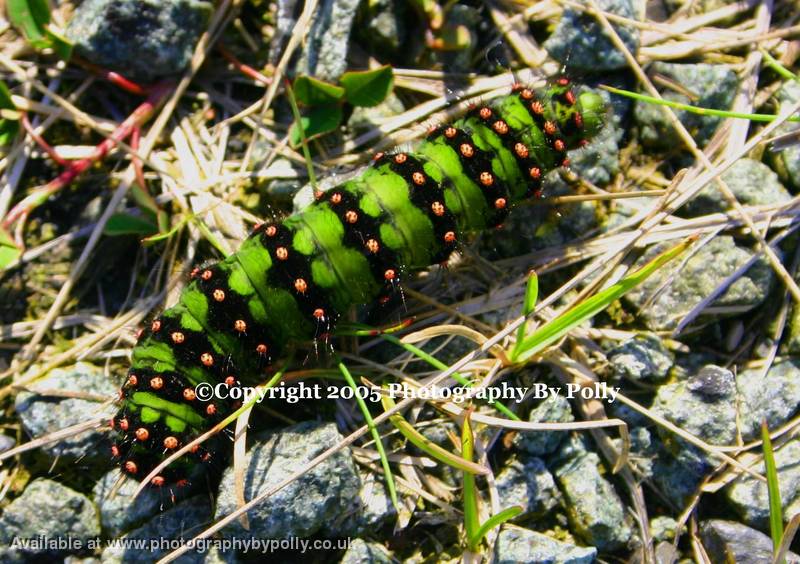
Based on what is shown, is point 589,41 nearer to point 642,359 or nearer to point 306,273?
point 642,359

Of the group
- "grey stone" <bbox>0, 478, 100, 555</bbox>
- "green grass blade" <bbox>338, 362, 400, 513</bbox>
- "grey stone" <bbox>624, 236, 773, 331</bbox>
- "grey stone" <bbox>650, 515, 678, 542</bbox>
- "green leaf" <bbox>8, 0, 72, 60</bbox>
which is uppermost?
"green leaf" <bbox>8, 0, 72, 60</bbox>

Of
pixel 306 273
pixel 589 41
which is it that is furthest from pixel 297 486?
pixel 589 41

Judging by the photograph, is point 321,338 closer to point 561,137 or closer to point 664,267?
point 561,137

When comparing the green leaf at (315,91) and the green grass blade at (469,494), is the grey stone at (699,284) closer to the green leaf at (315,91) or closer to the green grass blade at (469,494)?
the green grass blade at (469,494)

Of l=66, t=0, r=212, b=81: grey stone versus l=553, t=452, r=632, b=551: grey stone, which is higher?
l=66, t=0, r=212, b=81: grey stone

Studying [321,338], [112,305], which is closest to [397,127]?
[321,338]

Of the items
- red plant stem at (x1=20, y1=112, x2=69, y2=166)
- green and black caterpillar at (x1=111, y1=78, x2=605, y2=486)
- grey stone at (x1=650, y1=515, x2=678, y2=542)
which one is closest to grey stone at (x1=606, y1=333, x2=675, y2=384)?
grey stone at (x1=650, y1=515, x2=678, y2=542)

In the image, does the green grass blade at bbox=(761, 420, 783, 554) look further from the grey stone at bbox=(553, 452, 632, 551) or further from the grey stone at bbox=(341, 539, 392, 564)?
the grey stone at bbox=(341, 539, 392, 564)
